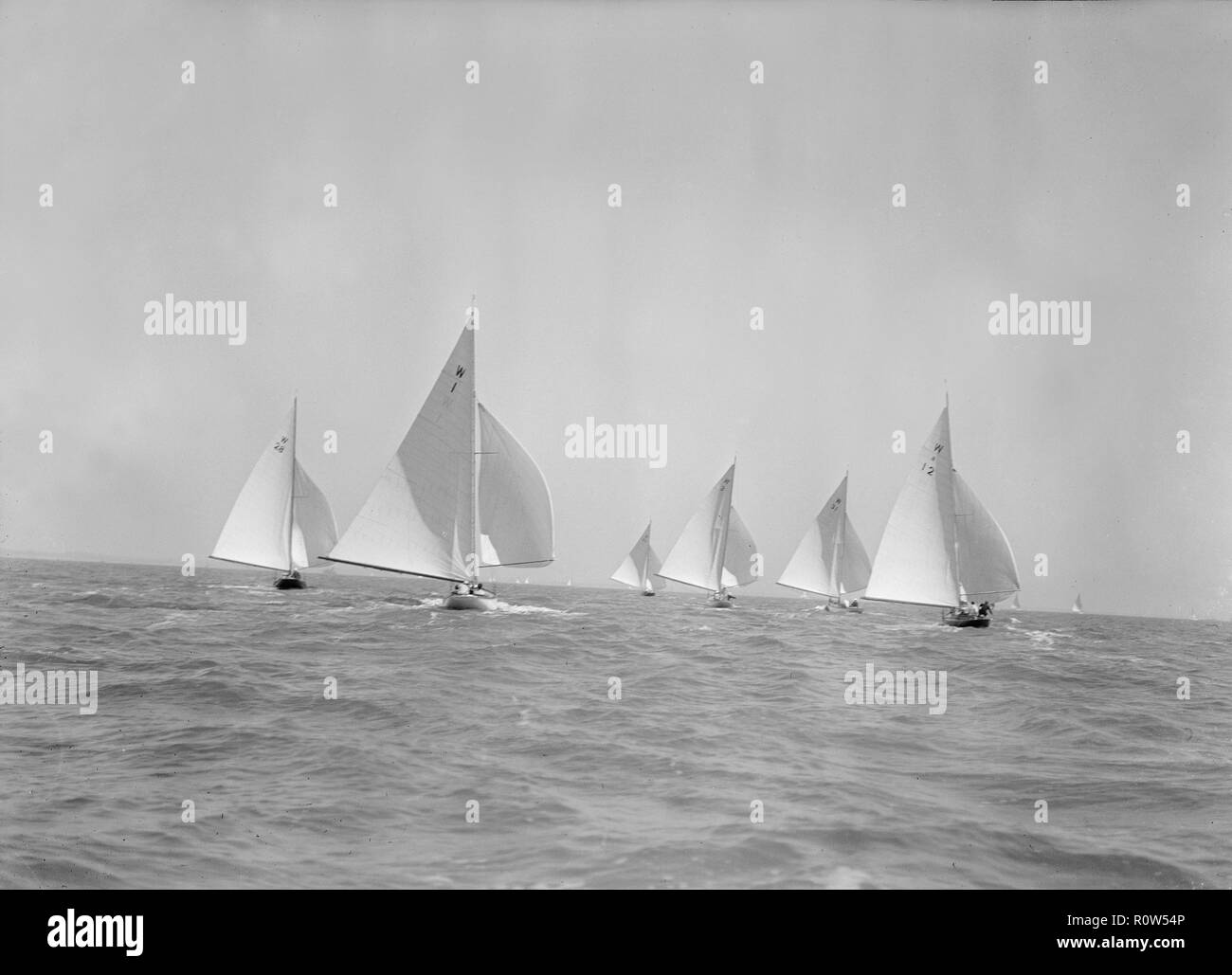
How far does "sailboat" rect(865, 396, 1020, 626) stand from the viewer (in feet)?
135

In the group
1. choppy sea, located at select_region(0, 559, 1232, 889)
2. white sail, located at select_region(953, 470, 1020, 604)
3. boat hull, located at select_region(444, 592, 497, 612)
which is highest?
white sail, located at select_region(953, 470, 1020, 604)

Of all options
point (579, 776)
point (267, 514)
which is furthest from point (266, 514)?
point (579, 776)

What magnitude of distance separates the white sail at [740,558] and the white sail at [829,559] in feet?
19.0

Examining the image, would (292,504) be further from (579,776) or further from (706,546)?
(579,776)

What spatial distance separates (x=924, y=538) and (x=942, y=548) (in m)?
1.20

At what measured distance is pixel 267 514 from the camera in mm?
51594

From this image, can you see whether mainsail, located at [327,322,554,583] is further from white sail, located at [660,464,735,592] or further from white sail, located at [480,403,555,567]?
white sail, located at [660,464,735,592]

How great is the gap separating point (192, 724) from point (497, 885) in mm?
8366

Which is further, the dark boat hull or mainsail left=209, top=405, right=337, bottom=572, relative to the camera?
mainsail left=209, top=405, right=337, bottom=572

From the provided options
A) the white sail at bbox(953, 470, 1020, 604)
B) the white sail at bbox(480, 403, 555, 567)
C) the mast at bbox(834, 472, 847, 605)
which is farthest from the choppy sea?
the mast at bbox(834, 472, 847, 605)

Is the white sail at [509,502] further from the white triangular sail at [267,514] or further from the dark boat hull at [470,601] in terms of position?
the white triangular sail at [267,514]

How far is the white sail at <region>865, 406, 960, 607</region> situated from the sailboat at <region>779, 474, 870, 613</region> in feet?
80.7

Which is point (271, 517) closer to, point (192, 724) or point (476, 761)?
point (192, 724)
